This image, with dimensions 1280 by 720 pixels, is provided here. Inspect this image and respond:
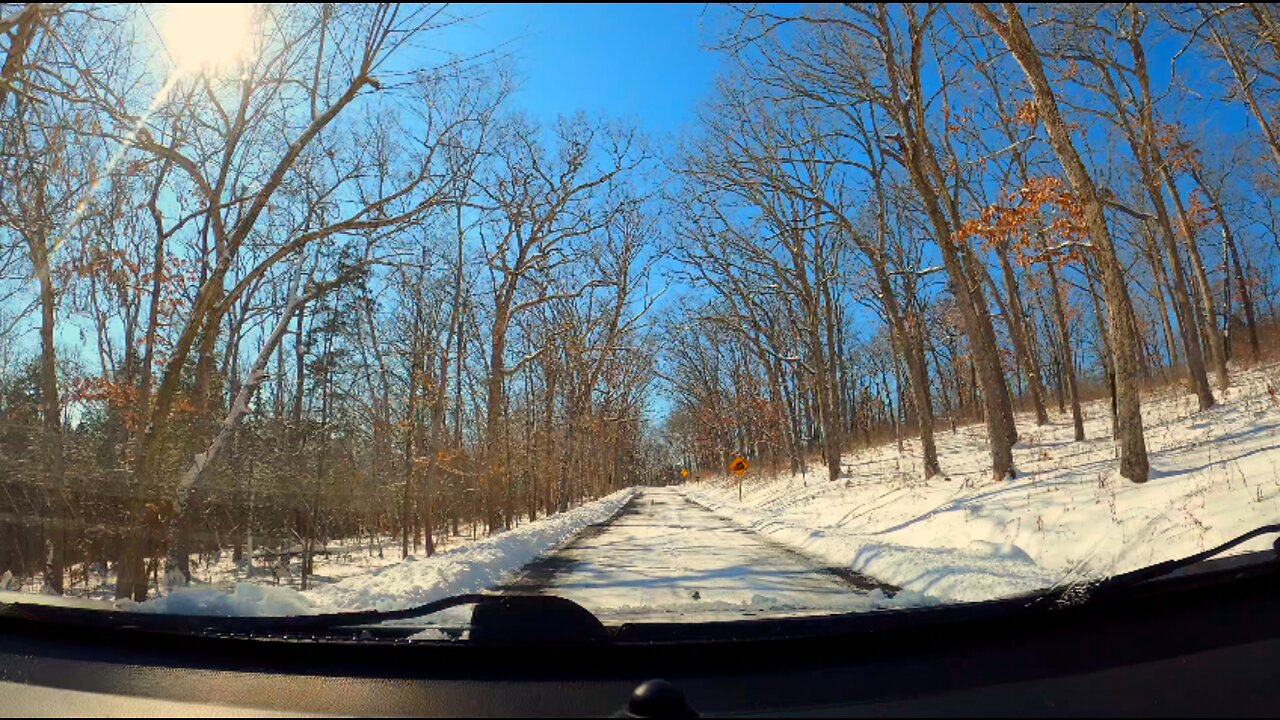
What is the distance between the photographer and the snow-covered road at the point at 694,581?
5270mm

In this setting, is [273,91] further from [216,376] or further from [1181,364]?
[1181,364]

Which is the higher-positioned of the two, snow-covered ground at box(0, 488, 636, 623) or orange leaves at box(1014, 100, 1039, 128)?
orange leaves at box(1014, 100, 1039, 128)

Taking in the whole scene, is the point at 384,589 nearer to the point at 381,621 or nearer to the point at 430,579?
the point at 430,579

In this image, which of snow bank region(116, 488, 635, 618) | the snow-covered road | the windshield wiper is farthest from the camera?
the snow-covered road

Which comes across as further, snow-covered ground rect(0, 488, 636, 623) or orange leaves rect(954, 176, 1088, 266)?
orange leaves rect(954, 176, 1088, 266)

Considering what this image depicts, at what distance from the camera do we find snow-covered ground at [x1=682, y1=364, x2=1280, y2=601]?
7.20m

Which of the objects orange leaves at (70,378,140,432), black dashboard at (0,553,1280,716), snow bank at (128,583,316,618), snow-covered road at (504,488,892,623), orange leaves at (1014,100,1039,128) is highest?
orange leaves at (1014,100,1039,128)

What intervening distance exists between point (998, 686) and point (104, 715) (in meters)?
3.16

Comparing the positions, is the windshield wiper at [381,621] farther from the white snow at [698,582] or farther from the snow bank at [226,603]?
the white snow at [698,582]

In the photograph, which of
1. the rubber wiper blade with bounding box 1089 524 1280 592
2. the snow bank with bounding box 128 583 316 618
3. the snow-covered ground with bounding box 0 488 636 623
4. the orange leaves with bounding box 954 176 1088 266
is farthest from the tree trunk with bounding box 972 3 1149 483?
the snow bank with bounding box 128 583 316 618

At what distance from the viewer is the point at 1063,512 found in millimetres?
9961

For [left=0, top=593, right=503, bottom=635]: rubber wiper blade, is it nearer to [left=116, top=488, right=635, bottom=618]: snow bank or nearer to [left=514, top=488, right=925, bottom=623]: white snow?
[left=116, top=488, right=635, bottom=618]: snow bank

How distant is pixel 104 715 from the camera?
252cm

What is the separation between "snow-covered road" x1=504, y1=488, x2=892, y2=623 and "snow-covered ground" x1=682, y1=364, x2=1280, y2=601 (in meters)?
0.84
